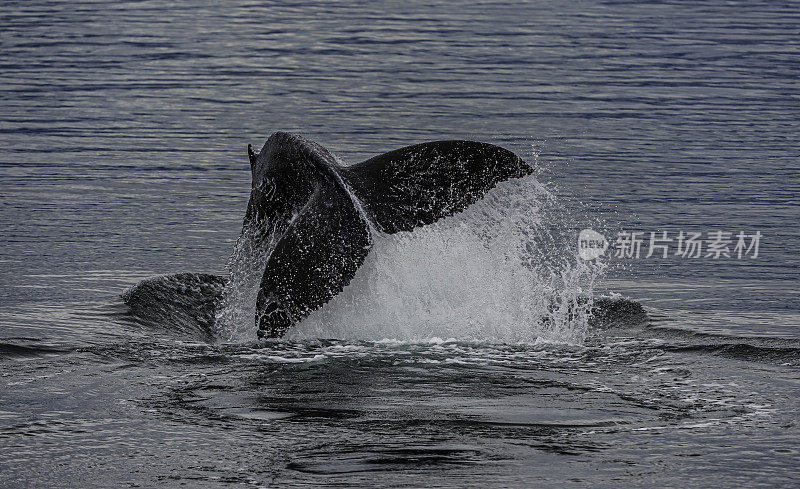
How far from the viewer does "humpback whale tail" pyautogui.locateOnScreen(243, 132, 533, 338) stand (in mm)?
8055

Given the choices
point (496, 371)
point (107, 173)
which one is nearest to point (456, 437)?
point (496, 371)

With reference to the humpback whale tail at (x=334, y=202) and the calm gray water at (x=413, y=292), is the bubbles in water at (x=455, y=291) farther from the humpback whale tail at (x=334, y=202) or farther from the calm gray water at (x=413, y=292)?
the humpback whale tail at (x=334, y=202)

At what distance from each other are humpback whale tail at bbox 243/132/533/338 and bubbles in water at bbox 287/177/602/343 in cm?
18

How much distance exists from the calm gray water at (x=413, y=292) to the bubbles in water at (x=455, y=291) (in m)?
0.02

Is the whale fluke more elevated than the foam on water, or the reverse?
the whale fluke

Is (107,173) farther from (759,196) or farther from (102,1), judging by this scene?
(102,1)

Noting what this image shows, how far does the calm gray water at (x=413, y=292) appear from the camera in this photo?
6.29 m

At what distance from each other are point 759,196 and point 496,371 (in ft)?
28.1

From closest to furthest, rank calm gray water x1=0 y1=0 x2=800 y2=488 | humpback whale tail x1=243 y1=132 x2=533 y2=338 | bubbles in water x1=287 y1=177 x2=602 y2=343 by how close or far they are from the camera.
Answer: calm gray water x1=0 y1=0 x2=800 y2=488 → humpback whale tail x1=243 y1=132 x2=533 y2=338 → bubbles in water x1=287 y1=177 x2=602 y2=343

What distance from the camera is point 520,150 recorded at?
59.3ft

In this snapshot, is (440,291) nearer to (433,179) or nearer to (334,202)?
(433,179)

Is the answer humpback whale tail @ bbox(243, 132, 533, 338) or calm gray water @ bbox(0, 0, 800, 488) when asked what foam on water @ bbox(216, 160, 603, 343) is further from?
humpback whale tail @ bbox(243, 132, 533, 338)

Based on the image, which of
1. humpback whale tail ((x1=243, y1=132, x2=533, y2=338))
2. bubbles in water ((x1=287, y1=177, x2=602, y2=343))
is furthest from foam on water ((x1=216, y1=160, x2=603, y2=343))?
humpback whale tail ((x1=243, y1=132, x2=533, y2=338))

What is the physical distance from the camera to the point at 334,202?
8328 mm
